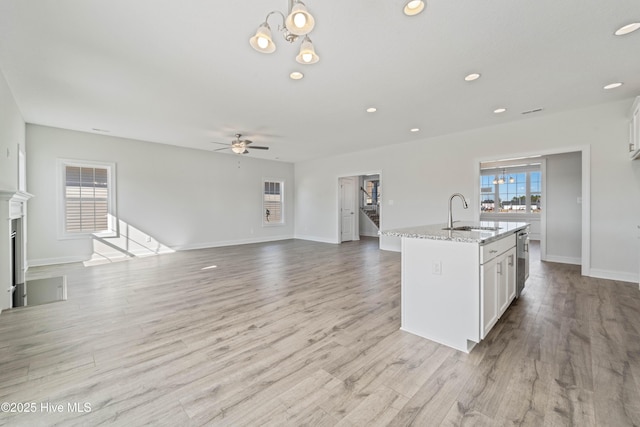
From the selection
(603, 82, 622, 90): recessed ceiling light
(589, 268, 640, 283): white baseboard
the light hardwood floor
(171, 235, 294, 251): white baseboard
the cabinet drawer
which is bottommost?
the light hardwood floor

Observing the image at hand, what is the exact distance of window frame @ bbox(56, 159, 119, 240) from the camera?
5.47 meters

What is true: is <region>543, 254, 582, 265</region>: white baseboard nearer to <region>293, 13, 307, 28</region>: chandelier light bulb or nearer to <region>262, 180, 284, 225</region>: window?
<region>293, 13, 307, 28</region>: chandelier light bulb

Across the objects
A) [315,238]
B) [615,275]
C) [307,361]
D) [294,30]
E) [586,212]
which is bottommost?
[307,361]

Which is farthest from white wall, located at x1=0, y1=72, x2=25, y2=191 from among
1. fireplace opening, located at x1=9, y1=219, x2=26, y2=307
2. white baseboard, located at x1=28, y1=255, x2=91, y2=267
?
white baseboard, located at x1=28, y1=255, x2=91, y2=267

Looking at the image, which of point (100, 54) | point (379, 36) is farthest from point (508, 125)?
point (100, 54)

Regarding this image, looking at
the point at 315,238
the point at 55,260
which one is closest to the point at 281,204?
the point at 315,238

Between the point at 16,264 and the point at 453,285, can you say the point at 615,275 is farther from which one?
the point at 16,264

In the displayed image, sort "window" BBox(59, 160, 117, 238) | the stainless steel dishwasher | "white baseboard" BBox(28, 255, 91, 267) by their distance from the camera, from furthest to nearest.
→ 1. "window" BBox(59, 160, 117, 238)
2. "white baseboard" BBox(28, 255, 91, 267)
3. the stainless steel dishwasher

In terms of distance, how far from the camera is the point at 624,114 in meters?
4.03

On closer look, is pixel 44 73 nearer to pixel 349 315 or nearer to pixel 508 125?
pixel 349 315

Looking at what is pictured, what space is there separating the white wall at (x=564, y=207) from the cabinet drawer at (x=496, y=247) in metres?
3.74

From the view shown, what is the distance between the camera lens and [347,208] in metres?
9.30

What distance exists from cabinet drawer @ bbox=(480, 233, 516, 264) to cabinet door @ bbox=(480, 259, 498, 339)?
0.05 m

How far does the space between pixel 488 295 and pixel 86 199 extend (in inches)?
294
